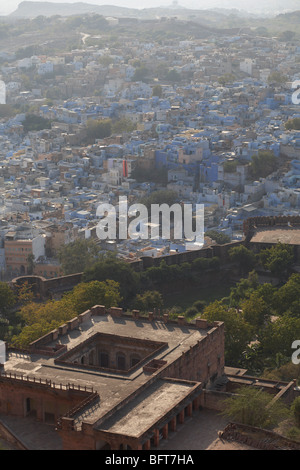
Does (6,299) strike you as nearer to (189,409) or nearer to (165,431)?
(189,409)

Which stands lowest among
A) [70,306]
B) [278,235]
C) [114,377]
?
[278,235]

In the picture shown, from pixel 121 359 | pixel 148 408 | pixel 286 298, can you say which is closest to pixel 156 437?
pixel 148 408

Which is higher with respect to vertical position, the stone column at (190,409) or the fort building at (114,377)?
the fort building at (114,377)

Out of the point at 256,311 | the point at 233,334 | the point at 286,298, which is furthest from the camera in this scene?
the point at 286,298

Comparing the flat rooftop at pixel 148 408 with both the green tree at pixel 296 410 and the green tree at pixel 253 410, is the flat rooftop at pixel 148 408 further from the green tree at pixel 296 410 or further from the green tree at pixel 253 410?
the green tree at pixel 296 410

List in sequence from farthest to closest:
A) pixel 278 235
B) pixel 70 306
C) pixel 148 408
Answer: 1. pixel 278 235
2. pixel 70 306
3. pixel 148 408

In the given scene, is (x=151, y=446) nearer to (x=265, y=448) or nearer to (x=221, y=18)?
(x=265, y=448)

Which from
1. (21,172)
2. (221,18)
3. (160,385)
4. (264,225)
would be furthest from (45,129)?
(221,18)

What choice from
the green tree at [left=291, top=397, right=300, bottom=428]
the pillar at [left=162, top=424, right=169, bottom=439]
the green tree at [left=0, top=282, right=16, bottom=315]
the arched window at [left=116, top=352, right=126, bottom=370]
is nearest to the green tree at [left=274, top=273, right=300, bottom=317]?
the arched window at [left=116, top=352, right=126, bottom=370]

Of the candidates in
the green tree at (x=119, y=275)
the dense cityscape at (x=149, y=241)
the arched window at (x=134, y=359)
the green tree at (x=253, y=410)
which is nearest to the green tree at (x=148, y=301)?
the dense cityscape at (x=149, y=241)
